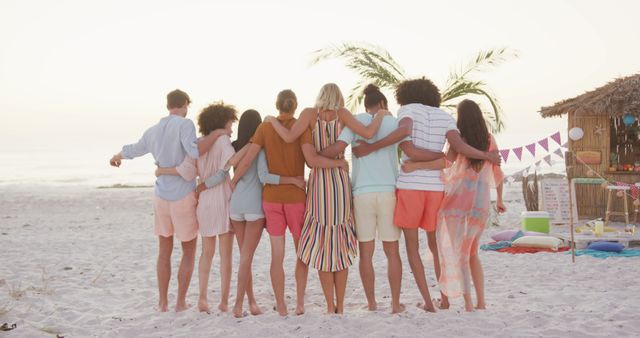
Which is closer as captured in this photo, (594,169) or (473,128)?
(473,128)

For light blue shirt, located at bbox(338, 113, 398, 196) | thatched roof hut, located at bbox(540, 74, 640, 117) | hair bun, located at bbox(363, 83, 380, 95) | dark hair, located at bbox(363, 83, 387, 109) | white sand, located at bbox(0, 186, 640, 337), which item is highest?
thatched roof hut, located at bbox(540, 74, 640, 117)

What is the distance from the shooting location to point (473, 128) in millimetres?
4785

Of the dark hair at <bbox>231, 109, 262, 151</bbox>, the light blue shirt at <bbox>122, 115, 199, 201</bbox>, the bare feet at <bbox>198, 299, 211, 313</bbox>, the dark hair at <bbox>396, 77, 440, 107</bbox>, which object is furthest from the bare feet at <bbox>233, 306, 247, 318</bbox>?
the dark hair at <bbox>396, 77, 440, 107</bbox>

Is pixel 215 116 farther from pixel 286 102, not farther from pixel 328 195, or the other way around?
pixel 328 195

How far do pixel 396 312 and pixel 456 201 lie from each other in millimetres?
960

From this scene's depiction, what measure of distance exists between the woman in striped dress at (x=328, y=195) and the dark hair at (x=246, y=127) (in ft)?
1.12

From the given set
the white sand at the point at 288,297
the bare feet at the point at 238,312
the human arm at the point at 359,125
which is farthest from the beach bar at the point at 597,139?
the bare feet at the point at 238,312

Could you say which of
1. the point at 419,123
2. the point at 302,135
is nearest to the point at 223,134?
the point at 302,135

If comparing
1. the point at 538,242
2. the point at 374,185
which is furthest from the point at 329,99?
the point at 538,242

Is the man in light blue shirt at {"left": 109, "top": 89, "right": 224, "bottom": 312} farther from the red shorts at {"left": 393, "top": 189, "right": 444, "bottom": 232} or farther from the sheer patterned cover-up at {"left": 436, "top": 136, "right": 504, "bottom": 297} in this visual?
the sheer patterned cover-up at {"left": 436, "top": 136, "right": 504, "bottom": 297}

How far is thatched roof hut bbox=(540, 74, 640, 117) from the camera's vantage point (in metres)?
11.3

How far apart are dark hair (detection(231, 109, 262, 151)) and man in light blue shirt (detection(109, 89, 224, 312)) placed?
15 centimetres

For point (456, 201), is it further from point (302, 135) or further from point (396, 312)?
point (302, 135)

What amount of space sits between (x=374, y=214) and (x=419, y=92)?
99cm
